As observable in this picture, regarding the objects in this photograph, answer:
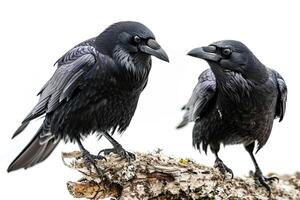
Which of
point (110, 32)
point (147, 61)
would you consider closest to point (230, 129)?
point (147, 61)

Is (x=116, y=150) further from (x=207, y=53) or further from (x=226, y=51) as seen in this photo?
(x=226, y=51)

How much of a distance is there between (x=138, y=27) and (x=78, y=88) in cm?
102

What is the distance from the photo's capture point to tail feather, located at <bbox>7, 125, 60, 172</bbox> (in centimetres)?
849

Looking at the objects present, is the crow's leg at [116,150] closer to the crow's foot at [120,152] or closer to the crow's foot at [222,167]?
the crow's foot at [120,152]

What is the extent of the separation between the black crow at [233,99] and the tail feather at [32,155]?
6.29 ft

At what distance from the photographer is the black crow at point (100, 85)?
25.3 ft

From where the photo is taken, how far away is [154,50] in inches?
293

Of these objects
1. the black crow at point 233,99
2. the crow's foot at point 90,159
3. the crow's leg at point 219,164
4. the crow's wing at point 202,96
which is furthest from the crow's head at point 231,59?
the crow's foot at point 90,159

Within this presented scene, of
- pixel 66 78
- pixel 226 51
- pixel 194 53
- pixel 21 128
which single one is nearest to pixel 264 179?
pixel 226 51

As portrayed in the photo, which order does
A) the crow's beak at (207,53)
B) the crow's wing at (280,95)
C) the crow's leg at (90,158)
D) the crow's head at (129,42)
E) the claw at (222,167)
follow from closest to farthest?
the crow's head at (129,42) → the crow's leg at (90,158) → the crow's beak at (207,53) → the claw at (222,167) → the crow's wing at (280,95)

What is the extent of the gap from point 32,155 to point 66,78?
1.26 m

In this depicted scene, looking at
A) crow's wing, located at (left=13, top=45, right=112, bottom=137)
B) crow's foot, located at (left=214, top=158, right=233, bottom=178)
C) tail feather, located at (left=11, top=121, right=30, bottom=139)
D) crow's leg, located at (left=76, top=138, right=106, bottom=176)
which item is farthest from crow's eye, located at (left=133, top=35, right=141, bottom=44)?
crow's foot, located at (left=214, top=158, right=233, bottom=178)

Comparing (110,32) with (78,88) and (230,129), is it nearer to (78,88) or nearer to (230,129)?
(78,88)

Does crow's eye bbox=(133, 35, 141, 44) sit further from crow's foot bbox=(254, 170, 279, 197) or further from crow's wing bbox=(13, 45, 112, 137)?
crow's foot bbox=(254, 170, 279, 197)
